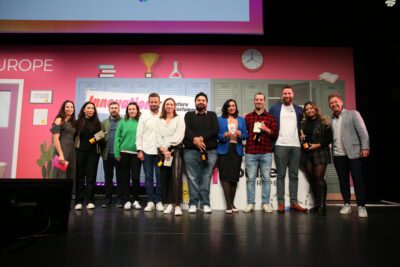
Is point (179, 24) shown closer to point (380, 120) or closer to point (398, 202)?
point (380, 120)

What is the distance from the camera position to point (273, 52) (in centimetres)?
508

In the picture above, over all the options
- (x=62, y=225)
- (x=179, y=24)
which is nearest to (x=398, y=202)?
(x=179, y=24)

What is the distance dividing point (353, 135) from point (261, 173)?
3.58ft

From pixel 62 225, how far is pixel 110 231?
0.33 meters

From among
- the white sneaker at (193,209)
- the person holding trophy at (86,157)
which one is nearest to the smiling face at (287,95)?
the white sneaker at (193,209)

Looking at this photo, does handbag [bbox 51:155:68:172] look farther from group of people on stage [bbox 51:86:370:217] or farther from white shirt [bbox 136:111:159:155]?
white shirt [bbox 136:111:159:155]

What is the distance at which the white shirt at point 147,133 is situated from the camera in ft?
10.5

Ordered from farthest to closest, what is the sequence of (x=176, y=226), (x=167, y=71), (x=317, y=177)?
1. (x=167, y=71)
2. (x=317, y=177)
3. (x=176, y=226)

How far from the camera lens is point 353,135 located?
308cm

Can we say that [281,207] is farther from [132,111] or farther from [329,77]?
[329,77]

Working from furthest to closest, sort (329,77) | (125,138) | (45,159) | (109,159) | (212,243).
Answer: (329,77), (45,159), (109,159), (125,138), (212,243)

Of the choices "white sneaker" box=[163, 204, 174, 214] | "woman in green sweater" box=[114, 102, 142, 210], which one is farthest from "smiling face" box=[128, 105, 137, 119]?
"white sneaker" box=[163, 204, 174, 214]

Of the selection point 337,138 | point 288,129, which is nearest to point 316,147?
point 337,138

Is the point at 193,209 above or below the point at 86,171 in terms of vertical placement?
below
